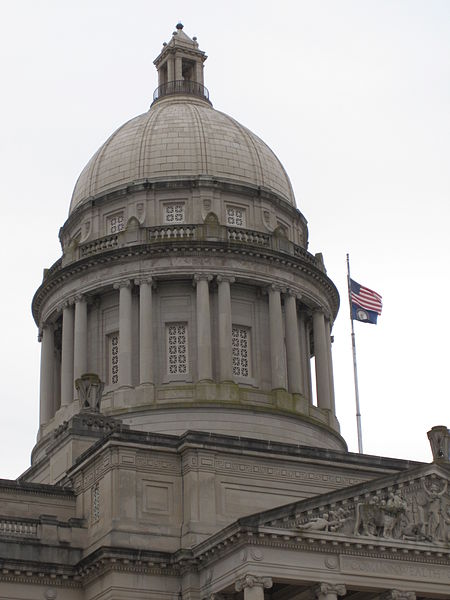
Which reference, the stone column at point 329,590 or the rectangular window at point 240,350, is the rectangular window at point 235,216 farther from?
the stone column at point 329,590

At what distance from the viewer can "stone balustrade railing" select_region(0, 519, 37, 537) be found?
42656mm

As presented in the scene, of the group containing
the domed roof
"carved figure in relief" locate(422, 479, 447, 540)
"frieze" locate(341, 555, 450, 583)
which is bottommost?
"frieze" locate(341, 555, 450, 583)

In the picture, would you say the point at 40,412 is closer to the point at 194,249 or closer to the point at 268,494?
the point at 194,249

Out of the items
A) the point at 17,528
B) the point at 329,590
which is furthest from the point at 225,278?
the point at 329,590

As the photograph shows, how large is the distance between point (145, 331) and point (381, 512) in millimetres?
15780

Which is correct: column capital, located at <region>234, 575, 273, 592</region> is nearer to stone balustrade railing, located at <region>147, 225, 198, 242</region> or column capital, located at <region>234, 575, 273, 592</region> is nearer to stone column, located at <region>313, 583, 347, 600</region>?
stone column, located at <region>313, 583, 347, 600</region>

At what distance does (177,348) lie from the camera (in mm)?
53469

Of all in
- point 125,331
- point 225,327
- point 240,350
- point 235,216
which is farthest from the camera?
point 235,216

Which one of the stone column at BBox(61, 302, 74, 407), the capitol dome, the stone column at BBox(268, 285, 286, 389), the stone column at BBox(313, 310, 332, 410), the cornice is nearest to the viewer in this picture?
the capitol dome

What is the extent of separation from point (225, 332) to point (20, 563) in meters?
15.4

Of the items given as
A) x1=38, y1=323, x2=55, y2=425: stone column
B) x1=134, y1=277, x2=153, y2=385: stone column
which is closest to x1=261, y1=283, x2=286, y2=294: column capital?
x1=134, y1=277, x2=153, y2=385: stone column

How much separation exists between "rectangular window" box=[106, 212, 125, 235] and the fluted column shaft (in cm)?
425

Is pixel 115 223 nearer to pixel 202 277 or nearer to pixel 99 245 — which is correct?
pixel 99 245

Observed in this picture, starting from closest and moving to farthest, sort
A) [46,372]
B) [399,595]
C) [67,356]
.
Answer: [399,595] < [67,356] < [46,372]
